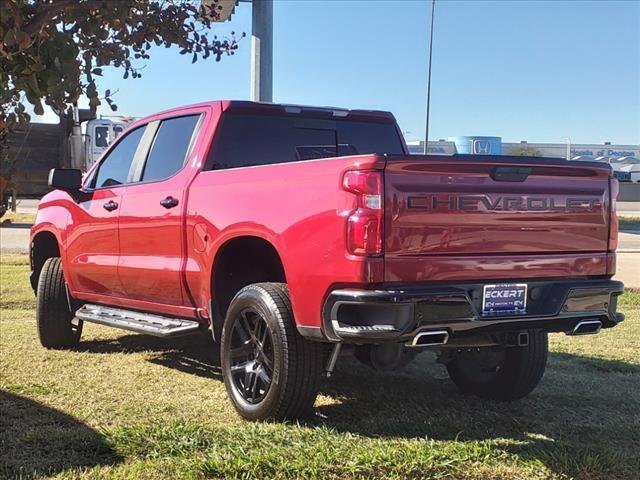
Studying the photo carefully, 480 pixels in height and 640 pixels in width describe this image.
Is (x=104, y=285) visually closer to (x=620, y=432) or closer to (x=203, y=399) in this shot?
(x=203, y=399)

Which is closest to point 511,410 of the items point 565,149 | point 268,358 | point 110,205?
point 268,358

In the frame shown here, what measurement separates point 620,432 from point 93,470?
3021mm

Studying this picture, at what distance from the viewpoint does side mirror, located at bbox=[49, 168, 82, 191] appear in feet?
19.4

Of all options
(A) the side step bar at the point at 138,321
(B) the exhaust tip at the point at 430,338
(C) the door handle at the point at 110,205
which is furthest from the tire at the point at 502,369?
(C) the door handle at the point at 110,205

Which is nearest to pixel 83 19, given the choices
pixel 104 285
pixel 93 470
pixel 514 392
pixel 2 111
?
pixel 2 111

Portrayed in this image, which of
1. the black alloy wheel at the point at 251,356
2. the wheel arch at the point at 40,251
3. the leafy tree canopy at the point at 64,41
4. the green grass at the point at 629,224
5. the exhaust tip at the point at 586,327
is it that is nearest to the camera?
the leafy tree canopy at the point at 64,41

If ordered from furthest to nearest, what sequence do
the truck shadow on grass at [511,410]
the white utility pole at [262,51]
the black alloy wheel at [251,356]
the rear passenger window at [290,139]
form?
the white utility pole at [262,51] → the rear passenger window at [290,139] → the black alloy wheel at [251,356] → the truck shadow on grass at [511,410]

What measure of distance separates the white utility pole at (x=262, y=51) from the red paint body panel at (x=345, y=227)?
2773 mm

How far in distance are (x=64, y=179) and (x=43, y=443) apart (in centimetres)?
278

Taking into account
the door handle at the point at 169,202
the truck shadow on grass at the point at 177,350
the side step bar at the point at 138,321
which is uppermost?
the door handle at the point at 169,202

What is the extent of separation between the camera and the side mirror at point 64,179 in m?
5.92

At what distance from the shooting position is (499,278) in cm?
377

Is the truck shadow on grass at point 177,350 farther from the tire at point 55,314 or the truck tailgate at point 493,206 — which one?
the truck tailgate at point 493,206

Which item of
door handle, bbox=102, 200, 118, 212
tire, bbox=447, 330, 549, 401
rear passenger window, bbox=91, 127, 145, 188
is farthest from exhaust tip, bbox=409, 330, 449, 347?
rear passenger window, bbox=91, 127, 145, 188
